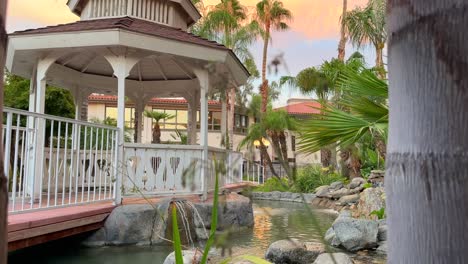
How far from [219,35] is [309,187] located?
38.7ft

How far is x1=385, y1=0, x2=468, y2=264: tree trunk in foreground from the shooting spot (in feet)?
1.91

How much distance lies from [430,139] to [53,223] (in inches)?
193

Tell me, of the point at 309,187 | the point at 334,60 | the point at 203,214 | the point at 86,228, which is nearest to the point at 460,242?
the point at 86,228

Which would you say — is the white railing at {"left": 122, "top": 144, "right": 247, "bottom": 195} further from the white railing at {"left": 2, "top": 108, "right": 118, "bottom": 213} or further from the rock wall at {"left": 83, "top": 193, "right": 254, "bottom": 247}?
the rock wall at {"left": 83, "top": 193, "right": 254, "bottom": 247}

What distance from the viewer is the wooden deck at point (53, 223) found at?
4262mm

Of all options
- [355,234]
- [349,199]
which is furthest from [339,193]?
[355,234]

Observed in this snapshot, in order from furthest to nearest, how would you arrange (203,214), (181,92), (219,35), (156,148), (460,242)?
(219,35) → (181,92) → (156,148) → (203,214) → (460,242)

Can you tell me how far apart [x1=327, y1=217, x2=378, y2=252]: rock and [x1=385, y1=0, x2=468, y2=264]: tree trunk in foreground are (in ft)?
20.1

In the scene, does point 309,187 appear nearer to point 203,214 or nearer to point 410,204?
point 203,214

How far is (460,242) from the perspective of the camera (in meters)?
0.58

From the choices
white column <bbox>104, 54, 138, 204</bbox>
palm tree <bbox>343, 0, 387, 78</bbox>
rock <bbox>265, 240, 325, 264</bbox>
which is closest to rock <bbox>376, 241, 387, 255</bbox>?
rock <bbox>265, 240, 325, 264</bbox>

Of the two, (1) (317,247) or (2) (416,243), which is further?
(1) (317,247)

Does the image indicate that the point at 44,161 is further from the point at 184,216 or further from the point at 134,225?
the point at 184,216

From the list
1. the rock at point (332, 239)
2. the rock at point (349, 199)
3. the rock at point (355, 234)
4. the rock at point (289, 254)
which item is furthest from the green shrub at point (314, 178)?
the rock at point (289, 254)
